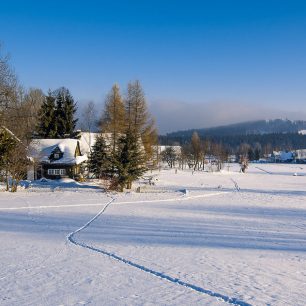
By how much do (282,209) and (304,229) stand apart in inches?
306

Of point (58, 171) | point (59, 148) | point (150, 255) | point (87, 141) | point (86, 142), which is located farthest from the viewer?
point (87, 141)

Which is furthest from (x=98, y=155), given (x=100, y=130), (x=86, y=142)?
(x=86, y=142)

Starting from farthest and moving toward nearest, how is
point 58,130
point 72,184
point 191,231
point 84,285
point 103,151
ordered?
point 58,130
point 103,151
point 72,184
point 191,231
point 84,285

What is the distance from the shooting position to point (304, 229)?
59.1 feet

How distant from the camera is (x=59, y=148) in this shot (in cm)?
4525

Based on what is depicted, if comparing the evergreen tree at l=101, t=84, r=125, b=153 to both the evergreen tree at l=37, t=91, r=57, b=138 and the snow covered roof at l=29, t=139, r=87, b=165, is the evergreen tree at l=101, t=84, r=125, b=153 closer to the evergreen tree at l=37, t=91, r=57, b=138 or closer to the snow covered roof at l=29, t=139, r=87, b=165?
the snow covered roof at l=29, t=139, r=87, b=165

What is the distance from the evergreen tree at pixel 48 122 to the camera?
54625 mm

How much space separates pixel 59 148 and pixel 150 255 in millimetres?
34744

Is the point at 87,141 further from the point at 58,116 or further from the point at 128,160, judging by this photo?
the point at 128,160

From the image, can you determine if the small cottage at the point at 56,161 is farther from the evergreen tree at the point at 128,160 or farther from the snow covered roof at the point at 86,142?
the evergreen tree at the point at 128,160

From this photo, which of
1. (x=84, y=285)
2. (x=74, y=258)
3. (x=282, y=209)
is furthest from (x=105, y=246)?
(x=282, y=209)

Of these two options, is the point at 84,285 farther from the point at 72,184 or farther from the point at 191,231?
the point at 72,184

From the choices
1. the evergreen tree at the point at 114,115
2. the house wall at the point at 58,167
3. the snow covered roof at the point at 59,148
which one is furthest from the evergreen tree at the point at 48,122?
the evergreen tree at the point at 114,115

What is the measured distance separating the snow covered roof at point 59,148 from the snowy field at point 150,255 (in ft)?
64.0
